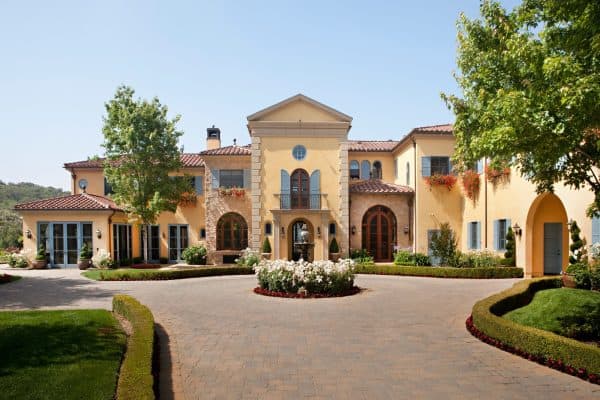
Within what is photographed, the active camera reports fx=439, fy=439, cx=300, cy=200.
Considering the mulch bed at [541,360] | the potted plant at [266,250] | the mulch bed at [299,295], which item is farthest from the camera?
the potted plant at [266,250]

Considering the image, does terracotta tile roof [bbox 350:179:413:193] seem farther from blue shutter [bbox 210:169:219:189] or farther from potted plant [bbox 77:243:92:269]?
potted plant [bbox 77:243:92:269]

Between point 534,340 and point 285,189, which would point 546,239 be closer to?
point 285,189

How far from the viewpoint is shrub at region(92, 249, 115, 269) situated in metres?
22.5

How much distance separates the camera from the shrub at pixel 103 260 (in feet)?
74.0

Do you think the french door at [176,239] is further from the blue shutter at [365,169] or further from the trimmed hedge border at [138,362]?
the trimmed hedge border at [138,362]

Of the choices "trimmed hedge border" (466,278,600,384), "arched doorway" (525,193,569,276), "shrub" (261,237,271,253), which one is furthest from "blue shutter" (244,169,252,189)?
"trimmed hedge border" (466,278,600,384)

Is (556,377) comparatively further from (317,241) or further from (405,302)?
(317,241)

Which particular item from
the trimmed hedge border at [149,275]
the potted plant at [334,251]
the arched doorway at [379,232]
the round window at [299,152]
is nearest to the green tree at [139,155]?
the trimmed hedge border at [149,275]

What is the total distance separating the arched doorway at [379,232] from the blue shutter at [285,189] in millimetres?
4545

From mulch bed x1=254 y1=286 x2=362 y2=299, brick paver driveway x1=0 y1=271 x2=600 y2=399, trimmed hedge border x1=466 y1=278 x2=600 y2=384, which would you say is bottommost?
mulch bed x1=254 y1=286 x2=362 y2=299

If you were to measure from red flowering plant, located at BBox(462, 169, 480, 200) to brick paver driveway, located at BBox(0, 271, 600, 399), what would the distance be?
9520mm

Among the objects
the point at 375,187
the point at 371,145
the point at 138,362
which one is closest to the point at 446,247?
the point at 375,187

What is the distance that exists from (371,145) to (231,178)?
10.0m

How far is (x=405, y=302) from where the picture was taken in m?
12.2
